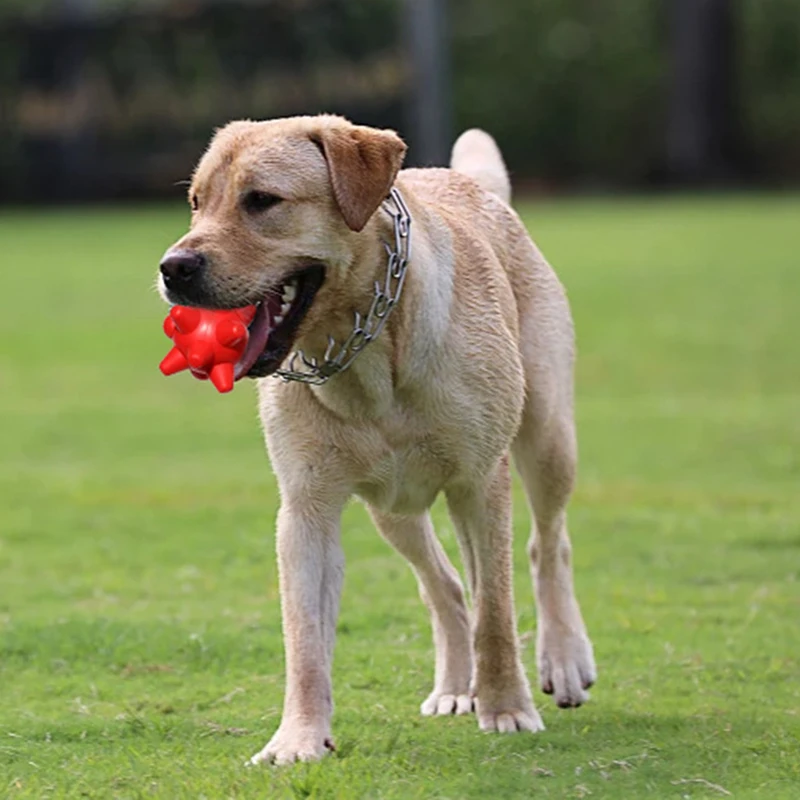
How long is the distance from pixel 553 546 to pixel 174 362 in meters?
1.98

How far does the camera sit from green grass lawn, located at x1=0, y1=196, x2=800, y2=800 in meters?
6.05

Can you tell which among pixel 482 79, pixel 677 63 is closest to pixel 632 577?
pixel 677 63

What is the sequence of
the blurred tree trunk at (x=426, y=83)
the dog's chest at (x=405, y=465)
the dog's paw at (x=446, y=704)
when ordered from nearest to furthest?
1. the dog's chest at (x=405, y=465)
2. the dog's paw at (x=446, y=704)
3. the blurred tree trunk at (x=426, y=83)

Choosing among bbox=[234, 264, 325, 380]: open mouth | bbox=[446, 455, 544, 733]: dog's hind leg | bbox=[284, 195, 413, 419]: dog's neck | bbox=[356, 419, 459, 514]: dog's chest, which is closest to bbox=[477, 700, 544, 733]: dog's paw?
bbox=[446, 455, 544, 733]: dog's hind leg

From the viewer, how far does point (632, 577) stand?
9484 millimetres

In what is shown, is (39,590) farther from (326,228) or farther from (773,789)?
(773,789)

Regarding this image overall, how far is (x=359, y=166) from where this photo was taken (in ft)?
19.6

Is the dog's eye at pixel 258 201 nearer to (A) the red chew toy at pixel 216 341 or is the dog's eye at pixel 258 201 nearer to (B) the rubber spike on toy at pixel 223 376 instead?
(A) the red chew toy at pixel 216 341

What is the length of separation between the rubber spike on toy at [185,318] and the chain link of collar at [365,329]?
320mm

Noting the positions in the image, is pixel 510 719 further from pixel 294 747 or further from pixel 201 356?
pixel 201 356

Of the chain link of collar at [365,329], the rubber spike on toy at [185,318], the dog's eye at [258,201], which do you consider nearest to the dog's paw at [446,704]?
the chain link of collar at [365,329]

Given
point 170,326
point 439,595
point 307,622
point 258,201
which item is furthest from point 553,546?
point 258,201

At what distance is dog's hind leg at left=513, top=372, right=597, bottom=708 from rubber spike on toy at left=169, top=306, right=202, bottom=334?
1693 millimetres

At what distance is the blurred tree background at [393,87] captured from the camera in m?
37.0
